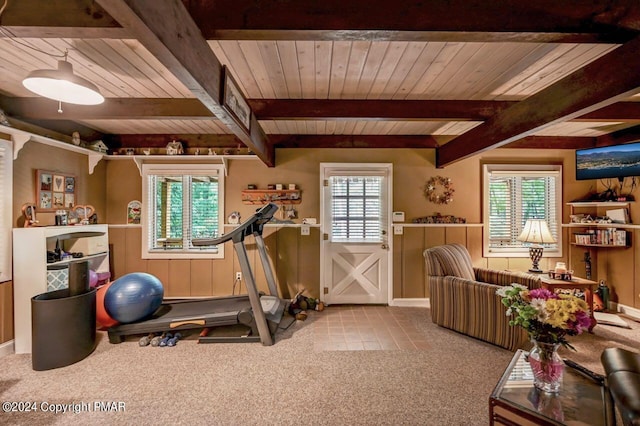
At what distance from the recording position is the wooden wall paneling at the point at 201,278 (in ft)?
14.2

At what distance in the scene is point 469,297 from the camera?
10.3 ft

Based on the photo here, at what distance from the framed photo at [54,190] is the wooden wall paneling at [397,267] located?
4487 mm

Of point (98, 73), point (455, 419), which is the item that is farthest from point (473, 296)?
point (98, 73)

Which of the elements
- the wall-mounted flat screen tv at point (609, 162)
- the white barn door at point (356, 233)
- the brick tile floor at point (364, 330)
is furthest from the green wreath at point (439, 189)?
the wall-mounted flat screen tv at point (609, 162)

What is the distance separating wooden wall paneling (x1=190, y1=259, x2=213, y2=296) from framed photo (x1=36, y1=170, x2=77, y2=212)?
1726 mm

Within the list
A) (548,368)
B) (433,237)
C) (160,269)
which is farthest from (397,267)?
(160,269)

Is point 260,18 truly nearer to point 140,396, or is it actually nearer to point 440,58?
point 440,58

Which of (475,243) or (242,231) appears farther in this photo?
(475,243)

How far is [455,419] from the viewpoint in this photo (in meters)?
1.94

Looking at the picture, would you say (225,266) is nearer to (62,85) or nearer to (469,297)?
(62,85)

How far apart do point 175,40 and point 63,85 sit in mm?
1370

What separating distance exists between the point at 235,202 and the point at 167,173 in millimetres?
1121

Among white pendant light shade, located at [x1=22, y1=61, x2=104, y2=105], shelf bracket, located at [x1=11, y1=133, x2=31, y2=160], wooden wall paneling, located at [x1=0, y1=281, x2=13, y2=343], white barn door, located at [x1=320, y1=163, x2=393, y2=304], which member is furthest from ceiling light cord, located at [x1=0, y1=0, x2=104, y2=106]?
white barn door, located at [x1=320, y1=163, x2=393, y2=304]

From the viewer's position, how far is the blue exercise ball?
119 inches
